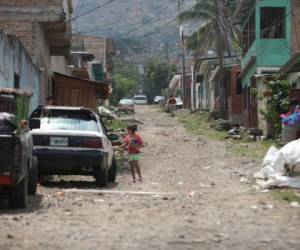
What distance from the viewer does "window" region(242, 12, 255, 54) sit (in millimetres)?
33500

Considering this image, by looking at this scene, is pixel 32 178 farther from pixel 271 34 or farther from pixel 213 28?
pixel 213 28

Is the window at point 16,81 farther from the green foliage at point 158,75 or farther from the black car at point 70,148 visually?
the green foliage at point 158,75

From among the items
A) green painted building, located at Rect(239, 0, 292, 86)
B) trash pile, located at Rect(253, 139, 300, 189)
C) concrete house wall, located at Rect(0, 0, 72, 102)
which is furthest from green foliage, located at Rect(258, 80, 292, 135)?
trash pile, located at Rect(253, 139, 300, 189)

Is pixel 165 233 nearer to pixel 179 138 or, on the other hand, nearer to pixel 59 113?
pixel 59 113

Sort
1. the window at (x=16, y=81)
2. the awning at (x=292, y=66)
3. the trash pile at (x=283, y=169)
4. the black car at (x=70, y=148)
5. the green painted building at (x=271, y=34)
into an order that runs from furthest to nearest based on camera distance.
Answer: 1. the green painted building at (x=271, y=34)
2. the awning at (x=292, y=66)
3. the window at (x=16, y=81)
4. the black car at (x=70, y=148)
5. the trash pile at (x=283, y=169)

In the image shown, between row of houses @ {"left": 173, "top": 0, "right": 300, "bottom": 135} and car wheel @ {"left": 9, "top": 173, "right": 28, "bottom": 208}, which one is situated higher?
row of houses @ {"left": 173, "top": 0, "right": 300, "bottom": 135}

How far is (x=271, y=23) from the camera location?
31688 mm

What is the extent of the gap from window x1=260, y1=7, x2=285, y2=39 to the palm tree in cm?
602

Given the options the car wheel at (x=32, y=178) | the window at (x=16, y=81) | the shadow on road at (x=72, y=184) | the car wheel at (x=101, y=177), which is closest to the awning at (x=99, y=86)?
the window at (x=16, y=81)

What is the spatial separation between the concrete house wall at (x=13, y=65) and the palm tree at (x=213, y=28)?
18.4 m

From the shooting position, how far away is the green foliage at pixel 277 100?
22.8m

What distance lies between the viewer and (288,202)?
10570mm

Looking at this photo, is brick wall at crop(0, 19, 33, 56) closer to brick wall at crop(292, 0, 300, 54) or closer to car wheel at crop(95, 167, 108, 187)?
car wheel at crop(95, 167, 108, 187)

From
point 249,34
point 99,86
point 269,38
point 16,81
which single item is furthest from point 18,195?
point 249,34
